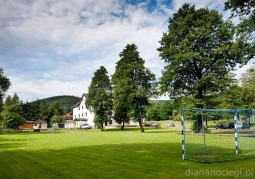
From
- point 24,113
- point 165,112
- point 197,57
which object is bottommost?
point 165,112

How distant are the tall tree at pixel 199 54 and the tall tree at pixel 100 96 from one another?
23.1 meters

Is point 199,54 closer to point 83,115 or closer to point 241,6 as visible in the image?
point 241,6

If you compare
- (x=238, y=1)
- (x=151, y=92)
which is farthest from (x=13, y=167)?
(x=151, y=92)

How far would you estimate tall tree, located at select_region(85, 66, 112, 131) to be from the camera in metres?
52.5

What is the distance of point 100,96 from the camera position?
171 feet

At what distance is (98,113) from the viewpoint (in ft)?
175

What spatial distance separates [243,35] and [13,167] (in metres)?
18.1

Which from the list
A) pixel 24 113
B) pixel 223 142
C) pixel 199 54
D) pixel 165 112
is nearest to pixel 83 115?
pixel 24 113

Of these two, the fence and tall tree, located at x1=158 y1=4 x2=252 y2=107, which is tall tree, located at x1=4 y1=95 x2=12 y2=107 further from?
the fence

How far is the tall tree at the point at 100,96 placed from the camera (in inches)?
2067

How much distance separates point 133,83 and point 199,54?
14.1m

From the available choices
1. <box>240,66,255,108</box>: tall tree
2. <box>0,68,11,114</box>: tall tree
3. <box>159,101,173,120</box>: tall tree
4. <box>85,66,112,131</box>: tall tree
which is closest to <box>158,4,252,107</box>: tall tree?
<box>240,66,255,108</box>: tall tree

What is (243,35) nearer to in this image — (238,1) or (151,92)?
(238,1)

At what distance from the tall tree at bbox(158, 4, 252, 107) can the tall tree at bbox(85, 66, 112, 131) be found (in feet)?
75.7
